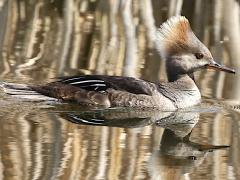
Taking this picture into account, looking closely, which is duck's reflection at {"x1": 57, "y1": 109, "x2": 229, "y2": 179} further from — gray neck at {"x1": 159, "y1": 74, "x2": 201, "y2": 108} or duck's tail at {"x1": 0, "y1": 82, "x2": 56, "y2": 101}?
duck's tail at {"x1": 0, "y1": 82, "x2": 56, "y2": 101}

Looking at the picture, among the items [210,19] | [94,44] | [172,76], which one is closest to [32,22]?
[94,44]

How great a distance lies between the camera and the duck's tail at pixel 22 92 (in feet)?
27.3

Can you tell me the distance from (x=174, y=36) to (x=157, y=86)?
1.65 feet

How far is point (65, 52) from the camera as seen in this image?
1066cm

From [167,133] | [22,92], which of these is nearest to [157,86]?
[167,133]

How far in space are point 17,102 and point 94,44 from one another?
10.8ft

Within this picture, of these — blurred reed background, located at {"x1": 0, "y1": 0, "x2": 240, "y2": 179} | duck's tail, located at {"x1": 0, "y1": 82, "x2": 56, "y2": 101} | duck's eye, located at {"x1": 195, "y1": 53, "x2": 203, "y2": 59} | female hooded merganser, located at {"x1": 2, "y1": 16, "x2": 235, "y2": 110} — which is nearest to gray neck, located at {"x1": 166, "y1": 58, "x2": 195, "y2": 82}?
female hooded merganser, located at {"x1": 2, "y1": 16, "x2": 235, "y2": 110}

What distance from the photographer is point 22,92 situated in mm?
8344

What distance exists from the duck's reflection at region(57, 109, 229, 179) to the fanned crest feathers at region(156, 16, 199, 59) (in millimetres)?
645

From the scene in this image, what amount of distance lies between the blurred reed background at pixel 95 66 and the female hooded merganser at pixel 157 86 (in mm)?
378

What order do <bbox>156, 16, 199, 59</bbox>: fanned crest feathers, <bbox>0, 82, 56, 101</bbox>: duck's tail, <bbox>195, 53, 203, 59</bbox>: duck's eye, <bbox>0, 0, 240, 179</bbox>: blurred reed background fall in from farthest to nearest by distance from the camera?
<bbox>195, 53, 203, 59</bbox>: duck's eye < <bbox>156, 16, 199, 59</bbox>: fanned crest feathers < <bbox>0, 82, 56, 101</bbox>: duck's tail < <bbox>0, 0, 240, 179</bbox>: blurred reed background

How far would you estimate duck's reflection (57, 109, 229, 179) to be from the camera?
643 centimetres

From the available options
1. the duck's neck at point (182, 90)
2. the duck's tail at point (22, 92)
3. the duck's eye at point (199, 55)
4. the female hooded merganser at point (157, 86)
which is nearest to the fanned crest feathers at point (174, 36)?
the female hooded merganser at point (157, 86)

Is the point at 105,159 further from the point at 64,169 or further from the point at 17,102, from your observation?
the point at 17,102
